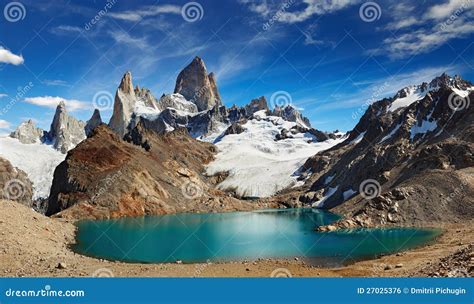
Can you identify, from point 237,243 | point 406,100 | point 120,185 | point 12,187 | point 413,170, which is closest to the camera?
point 237,243

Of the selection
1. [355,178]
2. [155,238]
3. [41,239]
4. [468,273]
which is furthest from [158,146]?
[468,273]

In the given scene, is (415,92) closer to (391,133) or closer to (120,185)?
(391,133)

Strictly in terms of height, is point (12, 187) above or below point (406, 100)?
below

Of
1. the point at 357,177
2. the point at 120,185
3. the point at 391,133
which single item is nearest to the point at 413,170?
the point at 357,177

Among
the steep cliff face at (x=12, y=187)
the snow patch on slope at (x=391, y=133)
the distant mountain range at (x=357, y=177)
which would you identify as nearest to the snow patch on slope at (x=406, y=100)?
the distant mountain range at (x=357, y=177)

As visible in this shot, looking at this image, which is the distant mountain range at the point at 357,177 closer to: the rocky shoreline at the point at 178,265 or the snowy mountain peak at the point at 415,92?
the snowy mountain peak at the point at 415,92

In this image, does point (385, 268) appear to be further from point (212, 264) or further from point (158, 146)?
point (158, 146)
